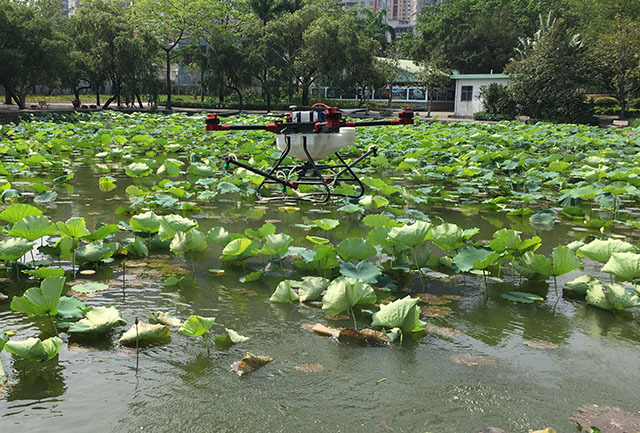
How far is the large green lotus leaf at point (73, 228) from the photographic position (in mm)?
2811

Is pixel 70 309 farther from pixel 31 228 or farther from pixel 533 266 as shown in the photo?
pixel 533 266

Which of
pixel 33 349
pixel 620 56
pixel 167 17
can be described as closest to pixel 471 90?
pixel 620 56

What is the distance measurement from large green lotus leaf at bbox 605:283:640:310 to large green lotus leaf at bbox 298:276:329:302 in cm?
123

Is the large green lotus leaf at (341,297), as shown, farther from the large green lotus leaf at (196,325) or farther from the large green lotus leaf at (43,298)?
the large green lotus leaf at (43,298)

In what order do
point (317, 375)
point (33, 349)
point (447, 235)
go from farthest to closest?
point (447, 235) → point (317, 375) → point (33, 349)

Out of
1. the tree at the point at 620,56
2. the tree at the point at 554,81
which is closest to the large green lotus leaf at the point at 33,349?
the tree at the point at 554,81

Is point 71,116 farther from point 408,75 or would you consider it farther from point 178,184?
point 408,75

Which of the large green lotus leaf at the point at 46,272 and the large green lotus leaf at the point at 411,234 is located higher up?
the large green lotus leaf at the point at 411,234

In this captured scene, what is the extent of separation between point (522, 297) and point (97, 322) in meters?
1.82

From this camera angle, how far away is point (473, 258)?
2.64 m

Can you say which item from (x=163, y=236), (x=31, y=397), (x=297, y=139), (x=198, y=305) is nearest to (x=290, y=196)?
(x=297, y=139)

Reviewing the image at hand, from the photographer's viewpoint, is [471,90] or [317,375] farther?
[471,90]

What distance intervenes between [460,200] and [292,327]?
132 inches

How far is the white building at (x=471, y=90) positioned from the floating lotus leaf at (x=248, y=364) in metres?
25.5
